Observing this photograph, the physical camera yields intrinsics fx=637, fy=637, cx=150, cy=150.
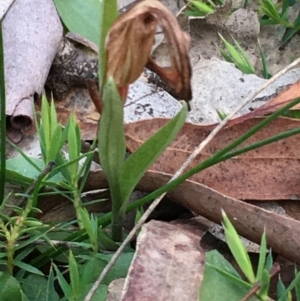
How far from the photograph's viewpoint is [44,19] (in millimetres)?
1211

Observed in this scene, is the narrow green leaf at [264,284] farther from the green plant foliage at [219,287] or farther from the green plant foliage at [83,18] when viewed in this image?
the green plant foliage at [83,18]

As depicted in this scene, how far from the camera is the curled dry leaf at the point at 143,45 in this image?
1.81 feet

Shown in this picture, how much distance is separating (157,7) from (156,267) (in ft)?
0.96

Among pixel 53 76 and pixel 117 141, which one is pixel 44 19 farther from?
pixel 117 141

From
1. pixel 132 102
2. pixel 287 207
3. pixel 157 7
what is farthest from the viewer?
pixel 132 102

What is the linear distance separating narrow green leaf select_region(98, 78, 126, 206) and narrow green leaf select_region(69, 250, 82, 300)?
10 cm

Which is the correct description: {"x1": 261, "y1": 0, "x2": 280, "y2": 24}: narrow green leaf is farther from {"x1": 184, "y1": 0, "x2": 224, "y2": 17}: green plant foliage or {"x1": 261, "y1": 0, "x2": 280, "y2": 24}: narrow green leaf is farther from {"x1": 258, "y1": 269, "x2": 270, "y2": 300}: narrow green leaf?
{"x1": 258, "y1": 269, "x2": 270, "y2": 300}: narrow green leaf

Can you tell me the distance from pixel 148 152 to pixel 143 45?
0.13m

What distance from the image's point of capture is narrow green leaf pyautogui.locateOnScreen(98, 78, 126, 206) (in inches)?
22.8

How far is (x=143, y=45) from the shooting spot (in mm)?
577

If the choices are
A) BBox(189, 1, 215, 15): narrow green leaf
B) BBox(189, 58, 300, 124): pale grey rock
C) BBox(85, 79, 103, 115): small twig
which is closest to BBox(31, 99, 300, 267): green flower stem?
BBox(85, 79, 103, 115): small twig

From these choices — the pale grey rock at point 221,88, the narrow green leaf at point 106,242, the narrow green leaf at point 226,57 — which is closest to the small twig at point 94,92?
the narrow green leaf at point 106,242

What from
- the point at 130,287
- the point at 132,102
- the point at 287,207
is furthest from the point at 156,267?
the point at 132,102

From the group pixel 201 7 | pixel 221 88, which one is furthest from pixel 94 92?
pixel 201 7
